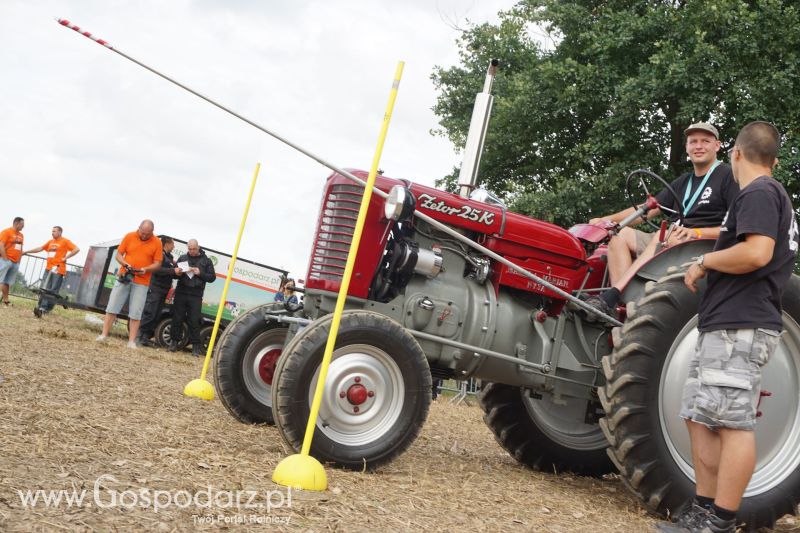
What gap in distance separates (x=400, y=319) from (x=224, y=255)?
1045 centimetres

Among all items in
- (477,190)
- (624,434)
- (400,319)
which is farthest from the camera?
(477,190)

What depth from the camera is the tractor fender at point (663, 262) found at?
16.0 ft

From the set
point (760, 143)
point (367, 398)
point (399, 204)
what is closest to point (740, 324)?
point (760, 143)

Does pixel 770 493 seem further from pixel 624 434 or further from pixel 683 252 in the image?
pixel 683 252

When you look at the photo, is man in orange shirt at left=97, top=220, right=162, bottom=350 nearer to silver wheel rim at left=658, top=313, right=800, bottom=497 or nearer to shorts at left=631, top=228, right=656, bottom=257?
shorts at left=631, top=228, right=656, bottom=257

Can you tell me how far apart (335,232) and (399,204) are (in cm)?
67

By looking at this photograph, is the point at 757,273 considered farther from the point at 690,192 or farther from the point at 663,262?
the point at 690,192

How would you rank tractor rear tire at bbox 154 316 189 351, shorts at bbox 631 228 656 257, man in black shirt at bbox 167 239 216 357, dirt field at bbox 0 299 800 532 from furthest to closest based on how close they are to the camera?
tractor rear tire at bbox 154 316 189 351 → man in black shirt at bbox 167 239 216 357 → shorts at bbox 631 228 656 257 → dirt field at bbox 0 299 800 532

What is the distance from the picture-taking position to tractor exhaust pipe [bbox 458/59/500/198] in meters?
5.11

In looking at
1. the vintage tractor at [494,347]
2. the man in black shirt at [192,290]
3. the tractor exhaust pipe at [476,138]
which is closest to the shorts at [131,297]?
the man in black shirt at [192,290]

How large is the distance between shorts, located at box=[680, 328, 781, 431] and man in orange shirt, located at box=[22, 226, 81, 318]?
39.9ft

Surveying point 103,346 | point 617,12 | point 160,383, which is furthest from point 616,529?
point 617,12

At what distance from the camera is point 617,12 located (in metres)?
15.1

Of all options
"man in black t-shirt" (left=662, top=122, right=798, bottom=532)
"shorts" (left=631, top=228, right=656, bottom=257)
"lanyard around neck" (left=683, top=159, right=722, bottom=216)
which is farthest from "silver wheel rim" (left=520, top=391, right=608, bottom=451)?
"man in black t-shirt" (left=662, top=122, right=798, bottom=532)
